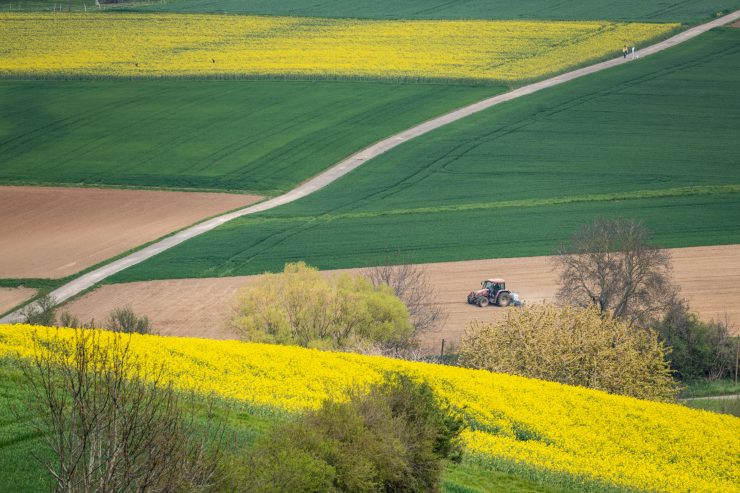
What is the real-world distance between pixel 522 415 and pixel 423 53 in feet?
291

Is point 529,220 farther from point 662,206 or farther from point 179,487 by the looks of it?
point 179,487

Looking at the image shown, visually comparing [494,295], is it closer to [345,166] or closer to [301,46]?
[345,166]

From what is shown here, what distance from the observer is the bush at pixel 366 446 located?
73.7ft

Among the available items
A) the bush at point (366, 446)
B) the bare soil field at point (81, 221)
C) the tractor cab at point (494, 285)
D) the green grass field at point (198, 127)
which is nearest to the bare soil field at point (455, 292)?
the tractor cab at point (494, 285)

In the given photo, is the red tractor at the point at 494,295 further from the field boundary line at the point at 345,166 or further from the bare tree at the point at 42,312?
the bare tree at the point at 42,312

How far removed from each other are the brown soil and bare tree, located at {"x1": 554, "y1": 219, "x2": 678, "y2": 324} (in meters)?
28.9

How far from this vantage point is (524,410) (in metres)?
37.4

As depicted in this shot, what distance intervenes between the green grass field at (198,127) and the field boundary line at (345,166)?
1162mm

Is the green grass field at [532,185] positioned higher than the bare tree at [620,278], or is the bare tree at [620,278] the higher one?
the green grass field at [532,185]

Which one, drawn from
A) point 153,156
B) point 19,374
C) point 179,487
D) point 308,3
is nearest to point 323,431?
point 179,487

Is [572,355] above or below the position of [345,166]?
below

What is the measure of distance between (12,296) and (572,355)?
33.9 metres

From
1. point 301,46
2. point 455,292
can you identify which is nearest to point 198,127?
point 301,46

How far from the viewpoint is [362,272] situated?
220 ft
